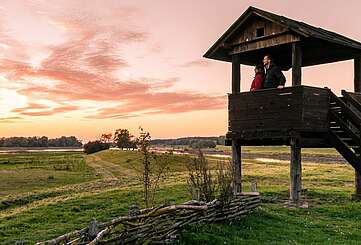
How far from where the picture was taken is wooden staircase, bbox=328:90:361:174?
1565 cm

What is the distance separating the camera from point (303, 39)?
605 inches

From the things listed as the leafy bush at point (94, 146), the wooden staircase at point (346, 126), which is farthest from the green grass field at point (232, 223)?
the leafy bush at point (94, 146)

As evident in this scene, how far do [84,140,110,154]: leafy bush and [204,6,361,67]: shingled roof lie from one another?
10340 cm

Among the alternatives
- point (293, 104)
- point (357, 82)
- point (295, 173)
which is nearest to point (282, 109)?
point (293, 104)

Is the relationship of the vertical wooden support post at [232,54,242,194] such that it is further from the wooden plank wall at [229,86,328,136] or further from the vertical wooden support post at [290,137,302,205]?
the vertical wooden support post at [290,137,302,205]

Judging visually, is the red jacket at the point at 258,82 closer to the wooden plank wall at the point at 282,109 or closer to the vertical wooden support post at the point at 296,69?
the wooden plank wall at the point at 282,109

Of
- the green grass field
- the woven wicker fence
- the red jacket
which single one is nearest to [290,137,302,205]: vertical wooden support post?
the green grass field

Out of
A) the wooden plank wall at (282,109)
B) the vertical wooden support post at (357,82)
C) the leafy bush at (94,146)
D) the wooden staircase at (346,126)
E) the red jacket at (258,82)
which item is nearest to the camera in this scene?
the wooden plank wall at (282,109)

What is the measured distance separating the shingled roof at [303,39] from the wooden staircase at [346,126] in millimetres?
1778

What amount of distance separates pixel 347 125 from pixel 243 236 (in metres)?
6.96

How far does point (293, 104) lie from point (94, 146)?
108632mm

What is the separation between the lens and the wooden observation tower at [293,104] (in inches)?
607

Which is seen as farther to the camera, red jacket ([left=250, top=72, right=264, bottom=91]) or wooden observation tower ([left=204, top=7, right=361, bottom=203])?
red jacket ([left=250, top=72, right=264, bottom=91])

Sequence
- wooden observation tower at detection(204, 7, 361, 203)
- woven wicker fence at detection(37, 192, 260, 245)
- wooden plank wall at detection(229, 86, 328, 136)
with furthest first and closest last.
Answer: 1. wooden observation tower at detection(204, 7, 361, 203)
2. wooden plank wall at detection(229, 86, 328, 136)
3. woven wicker fence at detection(37, 192, 260, 245)
